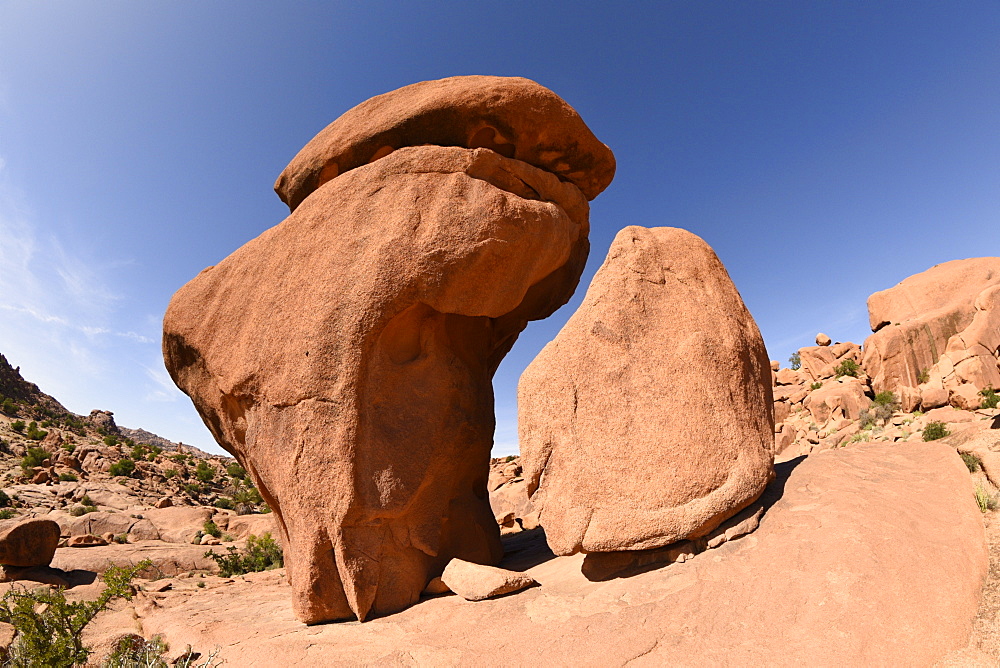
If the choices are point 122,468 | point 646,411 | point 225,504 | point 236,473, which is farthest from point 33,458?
point 646,411

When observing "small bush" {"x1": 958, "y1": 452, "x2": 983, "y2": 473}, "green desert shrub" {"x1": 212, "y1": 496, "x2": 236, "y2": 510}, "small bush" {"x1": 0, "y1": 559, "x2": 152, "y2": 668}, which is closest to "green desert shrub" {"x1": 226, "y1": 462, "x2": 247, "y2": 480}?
"green desert shrub" {"x1": 212, "y1": 496, "x2": 236, "y2": 510}

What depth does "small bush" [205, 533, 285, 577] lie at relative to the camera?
409 inches

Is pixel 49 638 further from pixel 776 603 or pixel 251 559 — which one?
pixel 251 559

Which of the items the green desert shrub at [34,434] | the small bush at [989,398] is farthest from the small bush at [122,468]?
the small bush at [989,398]

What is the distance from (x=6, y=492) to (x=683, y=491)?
20782 mm

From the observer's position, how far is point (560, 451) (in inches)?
189

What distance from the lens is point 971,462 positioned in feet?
14.5

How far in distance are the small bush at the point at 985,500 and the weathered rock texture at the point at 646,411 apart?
4.56 ft

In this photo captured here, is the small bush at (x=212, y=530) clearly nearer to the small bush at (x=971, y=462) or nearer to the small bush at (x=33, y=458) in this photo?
the small bush at (x=33, y=458)

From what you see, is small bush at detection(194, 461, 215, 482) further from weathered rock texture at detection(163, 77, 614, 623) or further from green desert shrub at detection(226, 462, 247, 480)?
weathered rock texture at detection(163, 77, 614, 623)

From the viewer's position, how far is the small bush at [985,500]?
3784 millimetres

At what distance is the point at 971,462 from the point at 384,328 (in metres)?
5.48

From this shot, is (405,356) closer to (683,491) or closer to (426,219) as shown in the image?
(426,219)

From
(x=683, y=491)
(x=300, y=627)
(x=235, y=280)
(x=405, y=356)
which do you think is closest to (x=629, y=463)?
(x=683, y=491)
